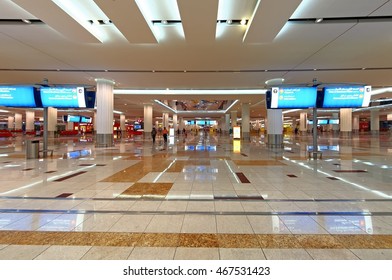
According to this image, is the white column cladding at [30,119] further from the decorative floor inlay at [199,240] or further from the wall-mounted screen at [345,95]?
the decorative floor inlay at [199,240]

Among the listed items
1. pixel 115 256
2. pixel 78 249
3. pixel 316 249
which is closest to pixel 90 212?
pixel 78 249

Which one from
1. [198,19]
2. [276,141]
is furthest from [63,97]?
[276,141]

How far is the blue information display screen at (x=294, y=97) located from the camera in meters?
12.7

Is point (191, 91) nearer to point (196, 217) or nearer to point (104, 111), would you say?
point (104, 111)

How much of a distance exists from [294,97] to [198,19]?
7204 millimetres

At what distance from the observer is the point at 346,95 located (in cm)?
1252

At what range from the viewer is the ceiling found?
7.93 m

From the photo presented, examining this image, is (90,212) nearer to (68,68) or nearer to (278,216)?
(278,216)

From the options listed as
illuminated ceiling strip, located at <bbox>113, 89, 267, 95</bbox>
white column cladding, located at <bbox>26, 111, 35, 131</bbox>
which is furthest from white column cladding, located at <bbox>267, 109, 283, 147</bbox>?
white column cladding, located at <bbox>26, 111, 35, 131</bbox>

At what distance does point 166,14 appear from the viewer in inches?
345

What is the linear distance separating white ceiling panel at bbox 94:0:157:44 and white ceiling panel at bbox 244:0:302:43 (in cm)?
394

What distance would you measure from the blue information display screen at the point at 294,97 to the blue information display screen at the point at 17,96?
43.5 ft

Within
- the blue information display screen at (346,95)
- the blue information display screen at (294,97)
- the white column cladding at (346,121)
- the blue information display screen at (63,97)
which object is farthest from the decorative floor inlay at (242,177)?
the white column cladding at (346,121)

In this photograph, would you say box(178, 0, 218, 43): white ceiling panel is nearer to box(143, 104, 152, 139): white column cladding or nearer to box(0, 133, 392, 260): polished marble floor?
box(0, 133, 392, 260): polished marble floor
